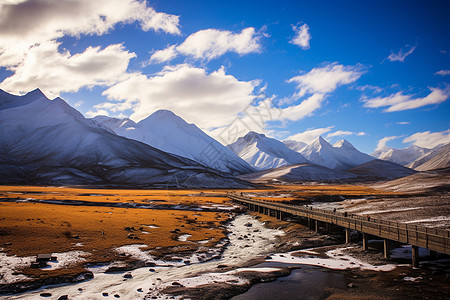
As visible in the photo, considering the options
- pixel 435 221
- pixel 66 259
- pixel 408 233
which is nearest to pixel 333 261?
pixel 408 233

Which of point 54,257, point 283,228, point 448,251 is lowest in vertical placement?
point 283,228

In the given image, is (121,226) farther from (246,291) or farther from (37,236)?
(246,291)

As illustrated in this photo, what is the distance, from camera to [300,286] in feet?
65.1

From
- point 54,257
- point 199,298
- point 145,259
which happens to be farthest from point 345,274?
point 54,257

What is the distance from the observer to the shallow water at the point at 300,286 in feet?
60.0

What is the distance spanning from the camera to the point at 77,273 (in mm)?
21875

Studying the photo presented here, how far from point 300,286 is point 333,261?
781cm

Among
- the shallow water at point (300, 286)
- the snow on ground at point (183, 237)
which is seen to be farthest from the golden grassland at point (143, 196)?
the shallow water at point (300, 286)

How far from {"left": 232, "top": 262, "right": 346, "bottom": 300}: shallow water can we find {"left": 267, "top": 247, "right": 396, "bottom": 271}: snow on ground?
191cm

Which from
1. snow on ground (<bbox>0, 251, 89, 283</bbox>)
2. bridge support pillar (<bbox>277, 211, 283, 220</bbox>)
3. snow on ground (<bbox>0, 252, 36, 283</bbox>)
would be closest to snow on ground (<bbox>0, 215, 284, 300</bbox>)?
snow on ground (<bbox>0, 252, 36, 283</bbox>)

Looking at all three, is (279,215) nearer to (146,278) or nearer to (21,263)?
(146,278)

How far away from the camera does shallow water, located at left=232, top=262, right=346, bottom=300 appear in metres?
18.3

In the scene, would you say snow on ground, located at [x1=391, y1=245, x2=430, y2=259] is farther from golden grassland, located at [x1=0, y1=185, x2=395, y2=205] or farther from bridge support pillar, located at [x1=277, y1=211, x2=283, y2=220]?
golden grassland, located at [x1=0, y1=185, x2=395, y2=205]

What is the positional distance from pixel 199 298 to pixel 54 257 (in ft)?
48.6
